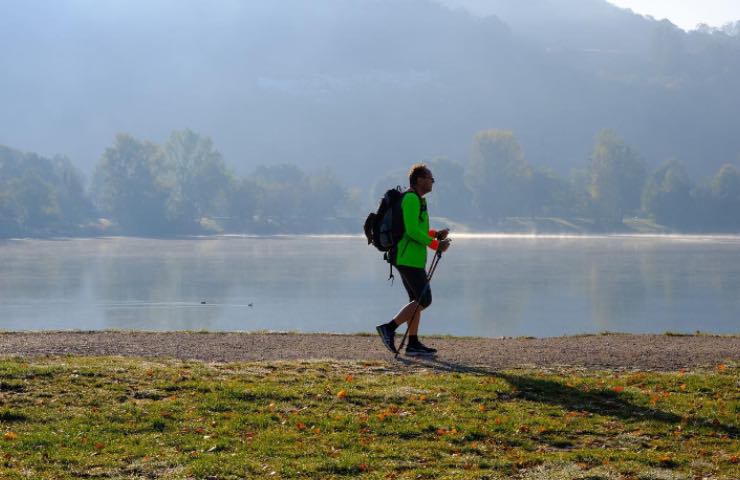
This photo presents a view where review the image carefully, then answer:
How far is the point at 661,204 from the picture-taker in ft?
523

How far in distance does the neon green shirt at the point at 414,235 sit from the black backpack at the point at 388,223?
8cm

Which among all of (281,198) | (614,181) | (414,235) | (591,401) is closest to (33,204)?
(281,198)

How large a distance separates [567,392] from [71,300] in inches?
1660

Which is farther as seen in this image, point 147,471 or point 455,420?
point 455,420

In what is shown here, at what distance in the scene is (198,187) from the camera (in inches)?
6201

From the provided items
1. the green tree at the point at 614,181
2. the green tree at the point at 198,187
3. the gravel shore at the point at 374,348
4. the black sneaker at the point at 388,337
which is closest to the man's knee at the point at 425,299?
the black sneaker at the point at 388,337

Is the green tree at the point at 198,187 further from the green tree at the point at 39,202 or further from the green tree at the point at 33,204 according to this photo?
the green tree at the point at 33,204

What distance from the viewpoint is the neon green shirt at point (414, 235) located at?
13352 millimetres

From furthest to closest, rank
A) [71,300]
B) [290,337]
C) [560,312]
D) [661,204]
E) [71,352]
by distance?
[661,204] < [71,300] < [560,312] < [290,337] < [71,352]

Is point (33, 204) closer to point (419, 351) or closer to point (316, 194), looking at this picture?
point (316, 194)

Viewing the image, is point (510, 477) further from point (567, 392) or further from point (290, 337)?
point (290, 337)

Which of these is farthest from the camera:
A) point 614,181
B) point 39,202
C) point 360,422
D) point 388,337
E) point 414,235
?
point 614,181

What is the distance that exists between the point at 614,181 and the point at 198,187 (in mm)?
68365

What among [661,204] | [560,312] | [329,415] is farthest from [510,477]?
[661,204]
